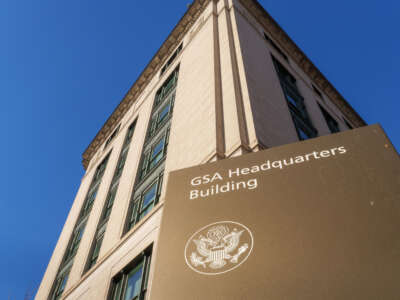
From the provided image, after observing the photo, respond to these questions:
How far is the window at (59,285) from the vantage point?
55.1ft

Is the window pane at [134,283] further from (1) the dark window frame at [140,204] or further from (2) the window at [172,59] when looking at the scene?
(2) the window at [172,59]

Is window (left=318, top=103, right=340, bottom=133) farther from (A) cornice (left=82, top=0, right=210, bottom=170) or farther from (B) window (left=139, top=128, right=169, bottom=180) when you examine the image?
(B) window (left=139, top=128, right=169, bottom=180)

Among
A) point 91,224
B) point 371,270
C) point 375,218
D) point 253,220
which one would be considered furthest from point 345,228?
point 91,224

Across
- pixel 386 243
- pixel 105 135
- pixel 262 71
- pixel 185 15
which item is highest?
pixel 185 15

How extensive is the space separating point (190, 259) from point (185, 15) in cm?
2366

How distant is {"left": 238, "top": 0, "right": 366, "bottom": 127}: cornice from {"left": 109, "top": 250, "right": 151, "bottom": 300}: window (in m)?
19.0

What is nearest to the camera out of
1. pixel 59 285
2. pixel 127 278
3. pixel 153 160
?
pixel 127 278

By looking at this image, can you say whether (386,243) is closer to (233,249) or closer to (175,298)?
(233,249)

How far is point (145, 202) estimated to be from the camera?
1429cm

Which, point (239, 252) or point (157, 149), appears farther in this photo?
point (157, 149)

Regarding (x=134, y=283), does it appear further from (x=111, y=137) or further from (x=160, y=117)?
(x=111, y=137)

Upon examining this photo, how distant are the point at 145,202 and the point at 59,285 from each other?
23.3 feet

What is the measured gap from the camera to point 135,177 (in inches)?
645

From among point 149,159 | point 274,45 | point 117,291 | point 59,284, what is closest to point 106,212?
point 149,159
